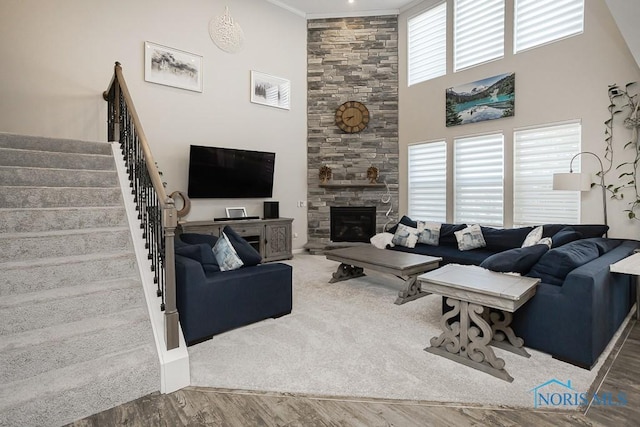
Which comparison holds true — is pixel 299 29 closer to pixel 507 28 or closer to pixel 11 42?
pixel 507 28

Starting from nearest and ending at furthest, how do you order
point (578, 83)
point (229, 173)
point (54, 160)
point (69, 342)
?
point (69, 342)
point (54, 160)
point (578, 83)
point (229, 173)

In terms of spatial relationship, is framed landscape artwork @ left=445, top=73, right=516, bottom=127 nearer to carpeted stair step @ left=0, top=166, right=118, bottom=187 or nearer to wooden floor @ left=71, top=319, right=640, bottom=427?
wooden floor @ left=71, top=319, right=640, bottom=427

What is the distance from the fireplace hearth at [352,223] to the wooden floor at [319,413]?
5041mm

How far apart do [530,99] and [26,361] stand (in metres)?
6.35

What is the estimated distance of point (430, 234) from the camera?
535cm

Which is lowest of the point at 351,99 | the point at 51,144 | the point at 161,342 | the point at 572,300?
the point at 161,342

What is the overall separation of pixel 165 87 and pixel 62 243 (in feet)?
11.9

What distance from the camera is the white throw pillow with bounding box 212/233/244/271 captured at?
315 cm

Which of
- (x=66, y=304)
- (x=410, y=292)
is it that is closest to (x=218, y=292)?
(x=66, y=304)

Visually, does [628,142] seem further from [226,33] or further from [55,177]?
[55,177]

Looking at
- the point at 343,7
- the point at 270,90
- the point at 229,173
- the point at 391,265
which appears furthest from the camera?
the point at 343,7

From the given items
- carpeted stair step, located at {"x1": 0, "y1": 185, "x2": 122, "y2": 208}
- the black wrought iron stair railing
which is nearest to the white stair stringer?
the black wrought iron stair railing

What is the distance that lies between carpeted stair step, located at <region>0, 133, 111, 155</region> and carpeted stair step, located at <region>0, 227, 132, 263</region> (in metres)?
1.47

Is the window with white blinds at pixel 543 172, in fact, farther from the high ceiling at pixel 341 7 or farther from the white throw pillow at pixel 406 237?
the high ceiling at pixel 341 7
